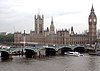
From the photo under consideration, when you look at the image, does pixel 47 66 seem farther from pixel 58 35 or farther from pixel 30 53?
pixel 58 35

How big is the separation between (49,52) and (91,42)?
39.8 meters

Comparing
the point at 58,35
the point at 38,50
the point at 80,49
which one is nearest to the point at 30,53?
the point at 38,50

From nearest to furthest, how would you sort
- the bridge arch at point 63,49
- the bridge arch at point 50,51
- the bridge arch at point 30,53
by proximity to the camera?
the bridge arch at point 30,53, the bridge arch at point 50,51, the bridge arch at point 63,49

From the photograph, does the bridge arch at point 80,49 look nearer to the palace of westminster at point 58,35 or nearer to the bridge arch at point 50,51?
the bridge arch at point 50,51

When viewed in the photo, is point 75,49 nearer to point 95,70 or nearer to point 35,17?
point 95,70

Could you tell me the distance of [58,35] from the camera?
114812 millimetres

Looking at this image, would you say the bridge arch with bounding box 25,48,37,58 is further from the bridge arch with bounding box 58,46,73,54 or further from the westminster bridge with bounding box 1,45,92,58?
the bridge arch with bounding box 58,46,73,54

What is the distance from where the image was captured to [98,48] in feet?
240

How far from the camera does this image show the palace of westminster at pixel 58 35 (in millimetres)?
107625

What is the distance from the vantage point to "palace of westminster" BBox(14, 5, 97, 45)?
107625 millimetres

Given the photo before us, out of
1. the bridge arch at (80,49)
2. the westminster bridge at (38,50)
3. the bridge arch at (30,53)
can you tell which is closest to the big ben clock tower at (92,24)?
the bridge arch at (80,49)

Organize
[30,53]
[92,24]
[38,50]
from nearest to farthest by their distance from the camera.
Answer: [38,50] < [30,53] < [92,24]

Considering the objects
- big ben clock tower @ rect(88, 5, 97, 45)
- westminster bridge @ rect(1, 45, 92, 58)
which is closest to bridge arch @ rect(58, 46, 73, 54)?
westminster bridge @ rect(1, 45, 92, 58)

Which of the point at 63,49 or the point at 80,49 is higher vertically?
the point at 63,49
